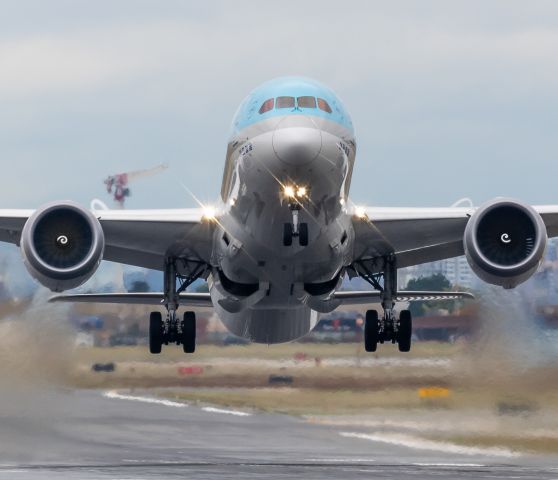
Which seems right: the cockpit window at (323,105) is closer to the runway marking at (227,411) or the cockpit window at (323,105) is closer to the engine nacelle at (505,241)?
the engine nacelle at (505,241)

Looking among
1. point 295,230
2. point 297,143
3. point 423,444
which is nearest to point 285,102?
point 297,143

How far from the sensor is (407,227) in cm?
3078

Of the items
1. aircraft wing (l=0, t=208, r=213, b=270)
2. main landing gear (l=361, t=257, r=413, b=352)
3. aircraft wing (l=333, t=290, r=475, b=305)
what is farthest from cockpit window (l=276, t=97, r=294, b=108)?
aircraft wing (l=333, t=290, r=475, b=305)

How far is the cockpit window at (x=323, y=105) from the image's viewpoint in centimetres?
2769

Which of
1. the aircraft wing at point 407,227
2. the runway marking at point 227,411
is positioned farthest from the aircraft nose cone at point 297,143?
the runway marking at point 227,411

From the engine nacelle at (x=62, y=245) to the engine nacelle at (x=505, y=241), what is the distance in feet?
25.5

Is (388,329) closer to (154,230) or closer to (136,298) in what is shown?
(136,298)

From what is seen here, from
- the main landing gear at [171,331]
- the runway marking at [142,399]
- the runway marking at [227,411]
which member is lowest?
the runway marking at [227,411]

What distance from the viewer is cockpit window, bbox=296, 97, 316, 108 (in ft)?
90.4

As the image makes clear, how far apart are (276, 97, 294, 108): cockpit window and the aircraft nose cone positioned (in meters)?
0.70

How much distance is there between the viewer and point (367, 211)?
30438 mm

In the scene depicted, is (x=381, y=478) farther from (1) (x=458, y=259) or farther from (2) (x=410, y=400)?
(1) (x=458, y=259)

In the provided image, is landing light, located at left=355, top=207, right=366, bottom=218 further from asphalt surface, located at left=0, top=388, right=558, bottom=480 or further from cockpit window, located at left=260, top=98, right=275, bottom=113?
asphalt surface, located at left=0, top=388, right=558, bottom=480

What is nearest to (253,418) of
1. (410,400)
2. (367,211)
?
(410,400)
